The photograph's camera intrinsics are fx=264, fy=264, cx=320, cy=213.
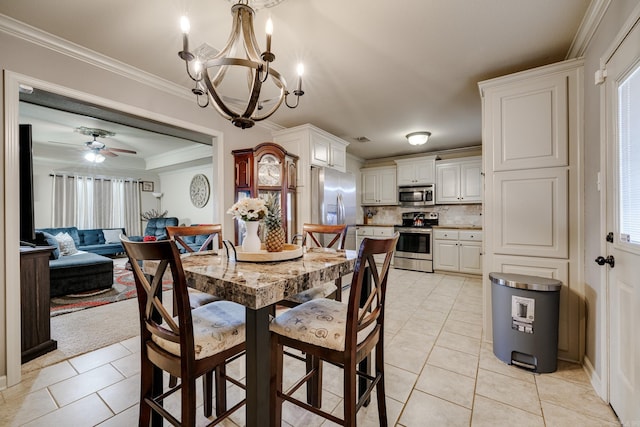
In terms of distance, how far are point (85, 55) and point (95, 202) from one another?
20.1 feet

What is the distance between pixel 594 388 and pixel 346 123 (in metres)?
3.64

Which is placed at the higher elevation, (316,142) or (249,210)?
(316,142)

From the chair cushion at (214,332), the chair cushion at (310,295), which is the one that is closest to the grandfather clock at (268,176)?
the chair cushion at (310,295)

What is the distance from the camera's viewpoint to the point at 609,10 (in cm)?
157

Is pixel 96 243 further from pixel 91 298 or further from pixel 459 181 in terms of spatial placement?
pixel 459 181

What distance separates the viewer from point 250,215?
1.46 metres

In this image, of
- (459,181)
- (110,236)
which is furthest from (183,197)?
(459,181)

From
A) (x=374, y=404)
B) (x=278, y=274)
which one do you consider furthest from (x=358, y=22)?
(x=374, y=404)

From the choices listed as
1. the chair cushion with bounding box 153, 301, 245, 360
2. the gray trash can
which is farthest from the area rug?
the gray trash can

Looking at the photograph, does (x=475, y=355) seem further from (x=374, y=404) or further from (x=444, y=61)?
(x=444, y=61)

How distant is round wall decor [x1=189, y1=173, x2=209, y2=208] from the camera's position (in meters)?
6.88

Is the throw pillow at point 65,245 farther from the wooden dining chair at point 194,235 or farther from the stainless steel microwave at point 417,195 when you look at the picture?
the stainless steel microwave at point 417,195

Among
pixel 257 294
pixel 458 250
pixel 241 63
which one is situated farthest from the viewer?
pixel 458 250

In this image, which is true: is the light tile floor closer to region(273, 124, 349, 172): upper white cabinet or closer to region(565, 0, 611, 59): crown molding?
region(565, 0, 611, 59): crown molding
